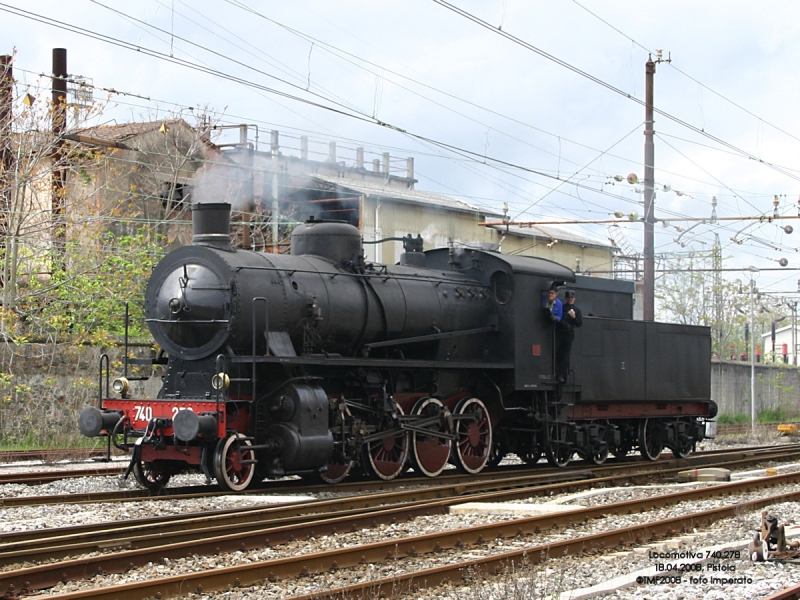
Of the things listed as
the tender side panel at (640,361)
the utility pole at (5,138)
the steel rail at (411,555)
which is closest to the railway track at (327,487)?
the tender side panel at (640,361)

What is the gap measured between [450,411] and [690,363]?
248 inches

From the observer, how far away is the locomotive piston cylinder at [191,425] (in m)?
10.9

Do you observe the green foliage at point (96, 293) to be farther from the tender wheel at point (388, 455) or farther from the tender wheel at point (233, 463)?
A: the tender wheel at point (233, 463)

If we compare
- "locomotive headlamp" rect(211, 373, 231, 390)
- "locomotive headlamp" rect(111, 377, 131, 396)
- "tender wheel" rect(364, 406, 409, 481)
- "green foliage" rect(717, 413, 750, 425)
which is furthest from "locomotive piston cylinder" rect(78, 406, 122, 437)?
"green foliage" rect(717, 413, 750, 425)

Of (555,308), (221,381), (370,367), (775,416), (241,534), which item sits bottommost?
(775,416)

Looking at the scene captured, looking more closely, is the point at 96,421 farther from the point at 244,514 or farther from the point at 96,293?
the point at 96,293

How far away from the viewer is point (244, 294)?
12.0m

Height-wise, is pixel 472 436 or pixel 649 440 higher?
pixel 472 436

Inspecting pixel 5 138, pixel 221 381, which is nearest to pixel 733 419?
pixel 5 138

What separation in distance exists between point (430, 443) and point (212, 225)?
4484 millimetres

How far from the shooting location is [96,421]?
39.2ft

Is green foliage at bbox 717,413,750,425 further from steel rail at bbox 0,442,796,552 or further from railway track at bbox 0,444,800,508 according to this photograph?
steel rail at bbox 0,442,796,552

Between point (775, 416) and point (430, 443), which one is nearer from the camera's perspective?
point (430, 443)

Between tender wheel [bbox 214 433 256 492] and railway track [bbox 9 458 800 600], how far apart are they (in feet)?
5.09
